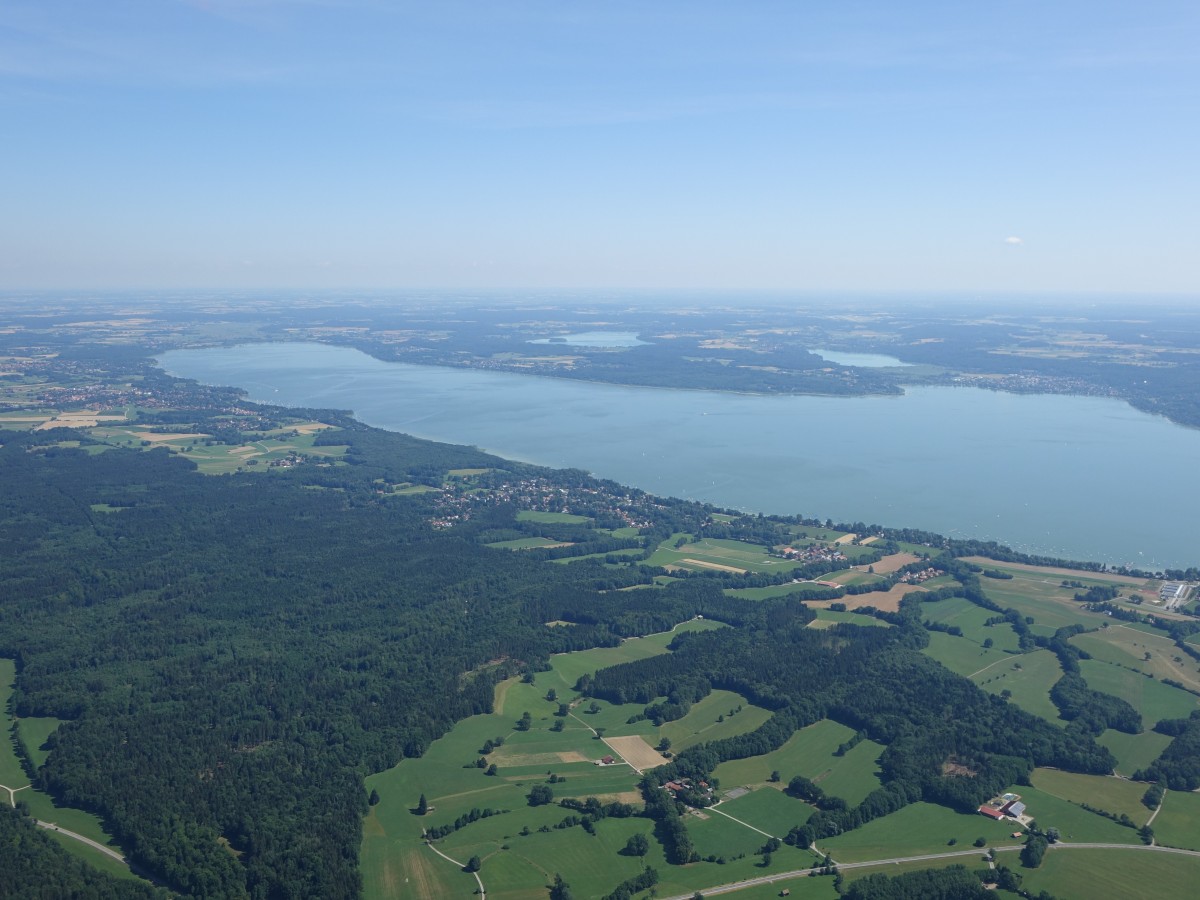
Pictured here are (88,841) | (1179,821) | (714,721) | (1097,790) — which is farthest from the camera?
(714,721)

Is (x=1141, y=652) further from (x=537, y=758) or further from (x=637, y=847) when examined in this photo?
(x=537, y=758)

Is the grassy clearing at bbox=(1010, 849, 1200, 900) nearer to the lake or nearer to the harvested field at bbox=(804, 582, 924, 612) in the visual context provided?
the harvested field at bbox=(804, 582, 924, 612)

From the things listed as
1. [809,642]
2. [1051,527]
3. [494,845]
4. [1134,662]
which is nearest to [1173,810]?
[1134,662]

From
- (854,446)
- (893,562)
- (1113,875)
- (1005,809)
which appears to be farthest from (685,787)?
(854,446)

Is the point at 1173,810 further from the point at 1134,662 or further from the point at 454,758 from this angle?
the point at 454,758

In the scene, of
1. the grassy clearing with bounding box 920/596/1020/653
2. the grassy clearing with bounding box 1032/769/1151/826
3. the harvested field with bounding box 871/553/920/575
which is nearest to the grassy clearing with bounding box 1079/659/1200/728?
the grassy clearing with bounding box 920/596/1020/653

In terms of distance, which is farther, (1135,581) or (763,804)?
(1135,581)
